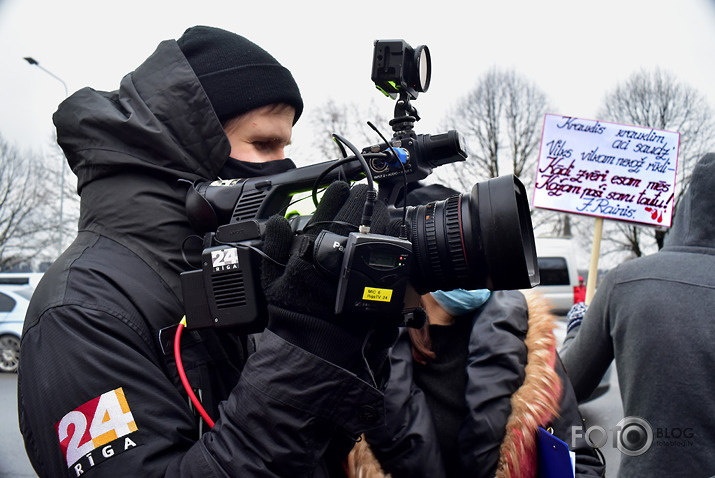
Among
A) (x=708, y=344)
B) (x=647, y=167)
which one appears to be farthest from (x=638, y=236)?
(x=708, y=344)

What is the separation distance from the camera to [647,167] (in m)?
3.45

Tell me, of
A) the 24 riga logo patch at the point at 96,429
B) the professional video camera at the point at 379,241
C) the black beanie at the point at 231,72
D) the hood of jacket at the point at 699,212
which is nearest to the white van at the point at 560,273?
the hood of jacket at the point at 699,212

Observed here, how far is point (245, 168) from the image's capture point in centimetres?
143

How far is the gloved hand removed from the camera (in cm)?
100

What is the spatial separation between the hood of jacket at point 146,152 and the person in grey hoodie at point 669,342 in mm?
1453

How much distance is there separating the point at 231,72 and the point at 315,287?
77 centimetres

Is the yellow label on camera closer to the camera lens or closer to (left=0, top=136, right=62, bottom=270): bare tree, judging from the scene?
the camera lens

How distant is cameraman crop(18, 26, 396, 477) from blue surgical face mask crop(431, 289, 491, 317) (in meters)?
0.66

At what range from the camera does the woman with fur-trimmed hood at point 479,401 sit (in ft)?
4.84

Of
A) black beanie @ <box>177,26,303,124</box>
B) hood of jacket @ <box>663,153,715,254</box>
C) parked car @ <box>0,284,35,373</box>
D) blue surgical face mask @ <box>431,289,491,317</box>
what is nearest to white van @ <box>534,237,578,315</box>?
hood of jacket @ <box>663,153,715,254</box>

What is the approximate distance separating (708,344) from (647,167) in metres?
2.14

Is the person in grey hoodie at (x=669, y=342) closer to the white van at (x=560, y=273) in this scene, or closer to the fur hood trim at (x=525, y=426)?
the fur hood trim at (x=525, y=426)

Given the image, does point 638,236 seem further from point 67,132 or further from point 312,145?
point 67,132

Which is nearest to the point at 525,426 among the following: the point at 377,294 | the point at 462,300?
the point at 462,300
